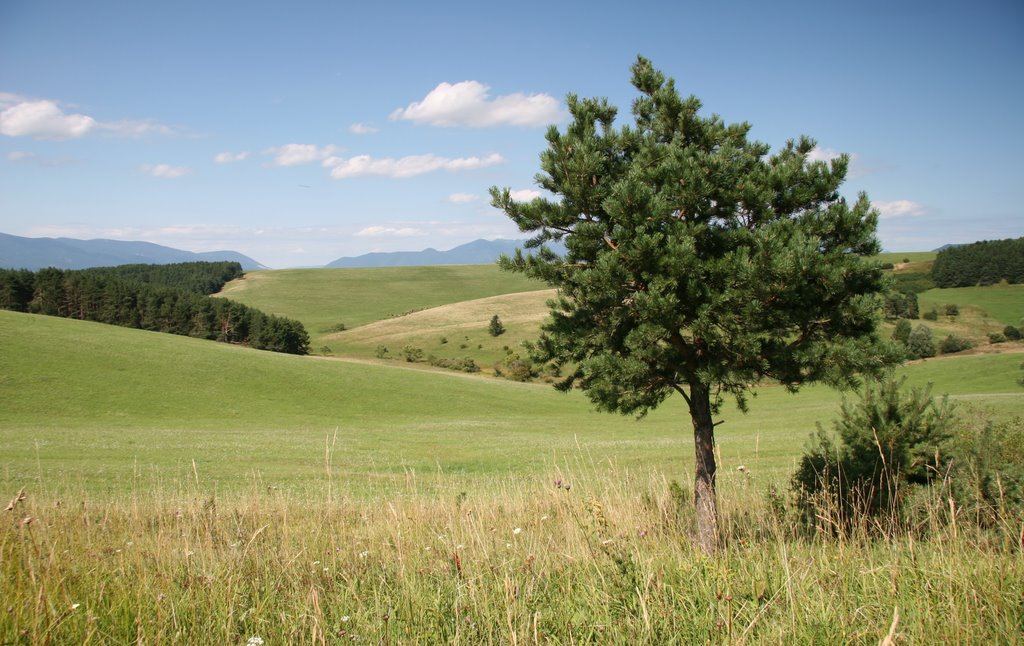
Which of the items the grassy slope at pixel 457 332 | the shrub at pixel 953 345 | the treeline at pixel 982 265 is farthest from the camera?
the treeline at pixel 982 265

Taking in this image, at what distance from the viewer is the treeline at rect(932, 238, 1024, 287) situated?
10025 cm

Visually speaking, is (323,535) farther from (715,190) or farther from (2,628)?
(715,190)

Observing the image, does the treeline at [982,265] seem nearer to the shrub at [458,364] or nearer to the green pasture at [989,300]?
the green pasture at [989,300]

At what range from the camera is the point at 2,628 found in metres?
3.54

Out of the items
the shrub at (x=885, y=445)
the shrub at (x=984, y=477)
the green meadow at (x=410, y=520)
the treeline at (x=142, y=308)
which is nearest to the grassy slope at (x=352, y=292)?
the treeline at (x=142, y=308)

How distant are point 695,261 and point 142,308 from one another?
96.8 metres

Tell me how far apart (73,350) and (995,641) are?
59.6 metres

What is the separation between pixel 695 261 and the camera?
6352 mm

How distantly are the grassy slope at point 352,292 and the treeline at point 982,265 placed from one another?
87947mm

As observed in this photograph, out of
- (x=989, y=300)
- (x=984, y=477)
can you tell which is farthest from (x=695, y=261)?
(x=989, y=300)

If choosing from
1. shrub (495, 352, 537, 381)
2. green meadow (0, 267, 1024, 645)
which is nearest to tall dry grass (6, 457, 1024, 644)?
green meadow (0, 267, 1024, 645)

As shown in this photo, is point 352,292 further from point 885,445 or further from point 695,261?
point 695,261

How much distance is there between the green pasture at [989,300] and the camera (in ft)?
266

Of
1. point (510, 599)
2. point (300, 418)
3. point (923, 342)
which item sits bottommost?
point (300, 418)
